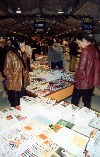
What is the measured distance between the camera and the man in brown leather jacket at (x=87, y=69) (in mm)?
4266

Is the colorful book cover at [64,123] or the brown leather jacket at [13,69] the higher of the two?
the brown leather jacket at [13,69]

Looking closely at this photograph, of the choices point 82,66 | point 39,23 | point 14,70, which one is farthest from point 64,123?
point 39,23

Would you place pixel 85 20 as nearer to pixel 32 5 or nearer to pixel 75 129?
pixel 32 5

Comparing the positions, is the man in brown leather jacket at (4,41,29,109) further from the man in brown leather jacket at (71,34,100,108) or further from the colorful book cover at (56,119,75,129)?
the colorful book cover at (56,119,75,129)

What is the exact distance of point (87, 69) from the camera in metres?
4.33

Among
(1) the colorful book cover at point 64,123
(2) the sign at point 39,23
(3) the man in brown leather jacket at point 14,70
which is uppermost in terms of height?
(2) the sign at point 39,23

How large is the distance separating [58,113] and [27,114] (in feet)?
1.48

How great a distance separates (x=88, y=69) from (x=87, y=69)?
0.02 meters

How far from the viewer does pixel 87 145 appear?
2406 millimetres

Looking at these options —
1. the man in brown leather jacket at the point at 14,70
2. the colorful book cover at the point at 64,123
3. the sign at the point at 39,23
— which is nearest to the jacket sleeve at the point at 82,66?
the man in brown leather jacket at the point at 14,70

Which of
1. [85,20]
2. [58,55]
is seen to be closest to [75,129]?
[58,55]

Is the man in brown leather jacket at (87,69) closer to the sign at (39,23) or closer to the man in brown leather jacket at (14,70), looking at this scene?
the man in brown leather jacket at (14,70)

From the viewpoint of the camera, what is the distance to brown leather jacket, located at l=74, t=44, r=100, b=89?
427cm

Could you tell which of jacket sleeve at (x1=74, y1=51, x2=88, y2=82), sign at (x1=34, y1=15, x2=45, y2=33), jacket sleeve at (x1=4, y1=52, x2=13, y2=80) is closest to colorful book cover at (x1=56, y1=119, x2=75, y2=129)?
jacket sleeve at (x1=74, y1=51, x2=88, y2=82)
